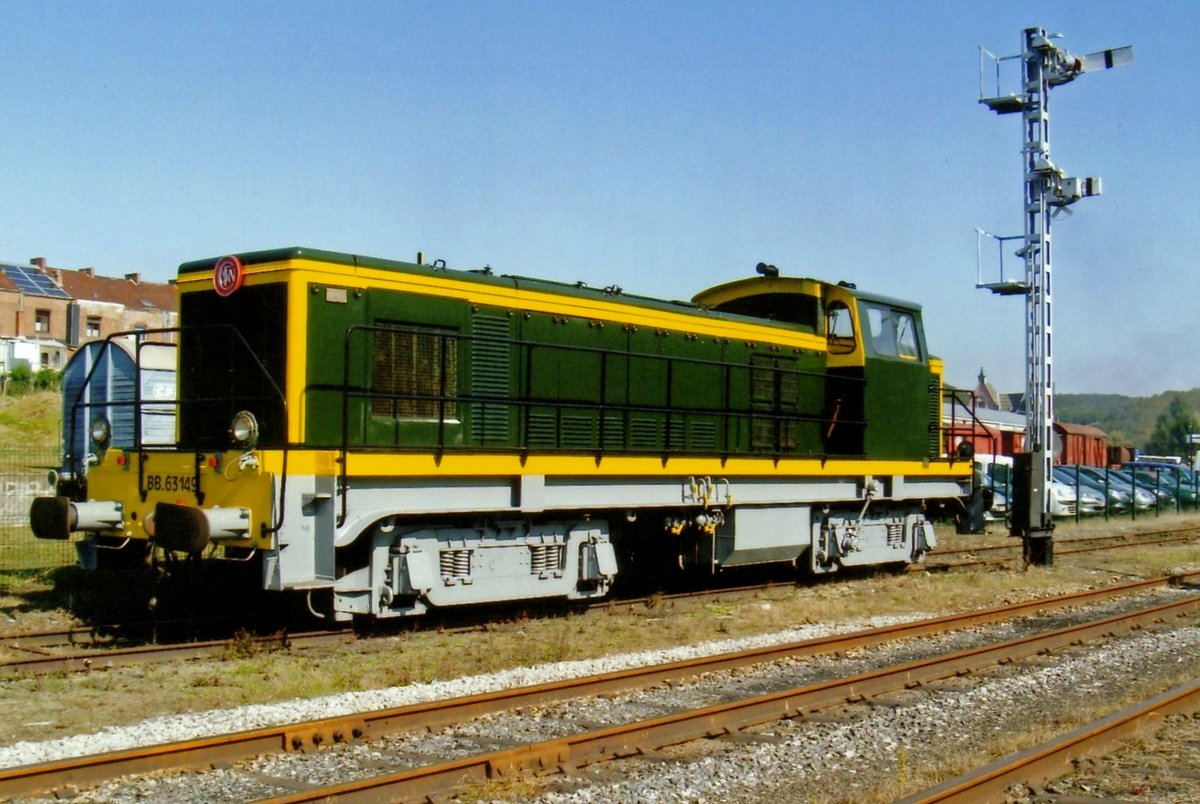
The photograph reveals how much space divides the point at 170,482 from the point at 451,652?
2.72 m

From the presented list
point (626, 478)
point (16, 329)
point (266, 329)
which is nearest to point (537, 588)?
point (626, 478)

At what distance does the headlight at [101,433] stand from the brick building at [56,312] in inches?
1651

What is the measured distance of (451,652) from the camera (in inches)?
365

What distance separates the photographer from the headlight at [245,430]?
29.5 ft

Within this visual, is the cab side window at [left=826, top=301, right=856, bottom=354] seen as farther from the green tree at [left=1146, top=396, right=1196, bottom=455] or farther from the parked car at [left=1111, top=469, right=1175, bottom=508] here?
the green tree at [left=1146, top=396, right=1196, bottom=455]

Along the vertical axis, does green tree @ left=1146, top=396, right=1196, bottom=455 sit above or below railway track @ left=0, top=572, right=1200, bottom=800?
above

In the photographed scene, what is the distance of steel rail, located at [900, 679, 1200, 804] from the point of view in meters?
5.23

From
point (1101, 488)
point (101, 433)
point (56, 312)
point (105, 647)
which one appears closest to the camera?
point (105, 647)

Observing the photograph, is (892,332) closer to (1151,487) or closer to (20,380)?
(1151,487)

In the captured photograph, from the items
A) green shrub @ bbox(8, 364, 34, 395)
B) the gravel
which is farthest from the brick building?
the gravel

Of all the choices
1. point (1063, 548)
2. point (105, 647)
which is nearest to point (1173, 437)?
point (1063, 548)

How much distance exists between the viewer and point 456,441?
34.4ft

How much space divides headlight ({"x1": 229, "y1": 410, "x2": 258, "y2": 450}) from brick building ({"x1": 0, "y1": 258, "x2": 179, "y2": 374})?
43905mm

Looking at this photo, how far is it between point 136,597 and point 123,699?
4.62 metres
